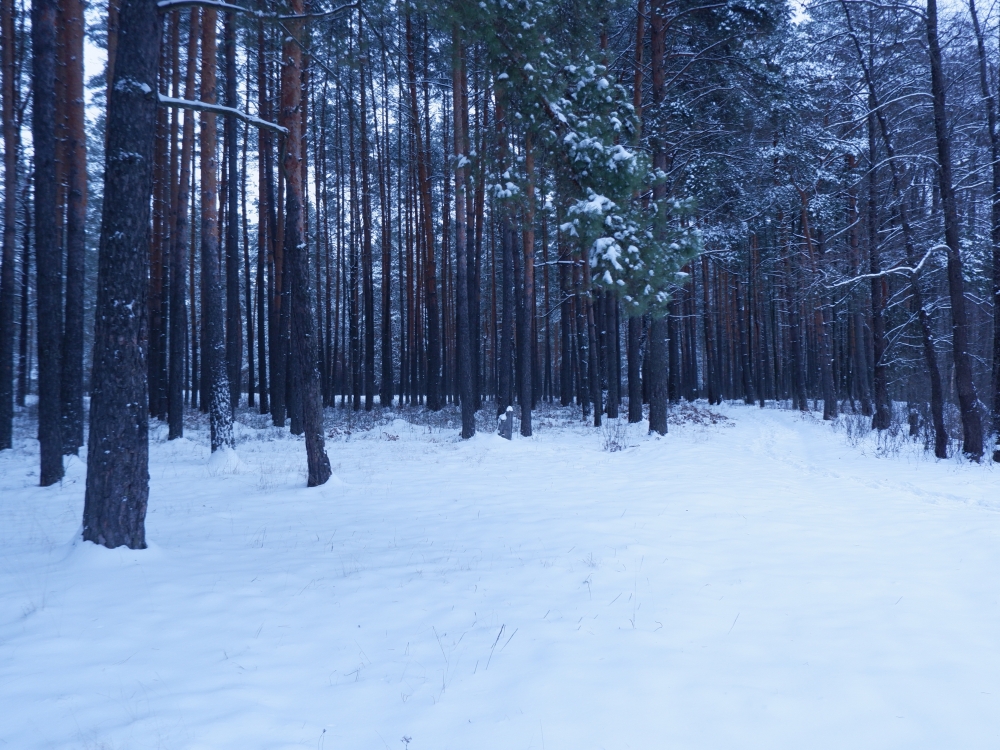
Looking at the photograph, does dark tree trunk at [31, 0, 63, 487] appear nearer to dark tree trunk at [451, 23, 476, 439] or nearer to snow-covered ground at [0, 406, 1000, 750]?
snow-covered ground at [0, 406, 1000, 750]

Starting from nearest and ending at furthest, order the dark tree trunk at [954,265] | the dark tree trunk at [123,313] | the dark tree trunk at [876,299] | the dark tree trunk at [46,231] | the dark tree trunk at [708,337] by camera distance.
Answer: the dark tree trunk at [123,313], the dark tree trunk at [46,231], the dark tree trunk at [954,265], the dark tree trunk at [876,299], the dark tree trunk at [708,337]

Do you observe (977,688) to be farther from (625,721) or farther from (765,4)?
(765,4)

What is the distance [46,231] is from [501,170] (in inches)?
269

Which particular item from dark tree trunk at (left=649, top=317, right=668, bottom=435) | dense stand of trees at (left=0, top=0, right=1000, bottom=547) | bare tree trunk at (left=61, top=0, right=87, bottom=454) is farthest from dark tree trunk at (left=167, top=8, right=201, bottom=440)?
dark tree trunk at (left=649, top=317, right=668, bottom=435)

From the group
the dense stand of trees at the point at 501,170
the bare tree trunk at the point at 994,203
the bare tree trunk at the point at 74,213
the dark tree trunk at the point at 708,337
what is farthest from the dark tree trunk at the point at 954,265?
the dark tree trunk at the point at 708,337

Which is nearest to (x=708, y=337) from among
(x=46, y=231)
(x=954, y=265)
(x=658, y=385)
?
(x=658, y=385)

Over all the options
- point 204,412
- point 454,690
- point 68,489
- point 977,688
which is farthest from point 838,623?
point 204,412

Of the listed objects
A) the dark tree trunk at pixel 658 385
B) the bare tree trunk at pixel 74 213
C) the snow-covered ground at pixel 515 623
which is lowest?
the snow-covered ground at pixel 515 623

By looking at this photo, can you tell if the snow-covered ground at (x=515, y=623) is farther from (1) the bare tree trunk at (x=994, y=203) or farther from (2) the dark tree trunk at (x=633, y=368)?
(2) the dark tree trunk at (x=633, y=368)

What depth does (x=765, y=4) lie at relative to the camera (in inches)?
508

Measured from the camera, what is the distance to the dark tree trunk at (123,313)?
4805 mm

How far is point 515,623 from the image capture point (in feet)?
11.8

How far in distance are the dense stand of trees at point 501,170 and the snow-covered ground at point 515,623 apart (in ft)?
4.56

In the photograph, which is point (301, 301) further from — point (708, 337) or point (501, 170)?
point (708, 337)
